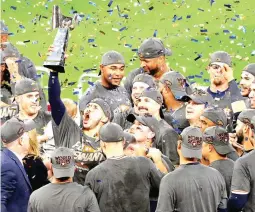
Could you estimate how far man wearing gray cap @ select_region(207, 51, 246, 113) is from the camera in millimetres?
11719

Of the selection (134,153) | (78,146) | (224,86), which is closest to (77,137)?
(78,146)

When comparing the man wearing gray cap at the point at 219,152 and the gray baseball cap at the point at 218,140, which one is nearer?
the man wearing gray cap at the point at 219,152

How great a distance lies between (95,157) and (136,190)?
77cm

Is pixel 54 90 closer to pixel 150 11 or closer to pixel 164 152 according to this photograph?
pixel 164 152

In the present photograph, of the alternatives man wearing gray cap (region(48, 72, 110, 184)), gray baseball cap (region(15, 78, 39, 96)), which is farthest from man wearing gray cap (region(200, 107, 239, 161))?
gray baseball cap (region(15, 78, 39, 96))

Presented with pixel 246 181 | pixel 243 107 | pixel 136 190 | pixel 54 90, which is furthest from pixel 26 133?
pixel 243 107

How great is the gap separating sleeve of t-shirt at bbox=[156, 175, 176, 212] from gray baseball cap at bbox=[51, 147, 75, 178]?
31.1 inches

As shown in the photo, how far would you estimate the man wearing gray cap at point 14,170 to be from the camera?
8883 mm

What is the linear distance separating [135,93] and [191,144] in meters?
2.72

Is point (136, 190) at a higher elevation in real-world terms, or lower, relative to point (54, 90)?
lower

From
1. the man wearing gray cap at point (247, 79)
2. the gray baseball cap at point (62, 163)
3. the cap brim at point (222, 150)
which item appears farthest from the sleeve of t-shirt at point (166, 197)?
the man wearing gray cap at point (247, 79)

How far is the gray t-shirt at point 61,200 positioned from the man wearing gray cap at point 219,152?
1.45m

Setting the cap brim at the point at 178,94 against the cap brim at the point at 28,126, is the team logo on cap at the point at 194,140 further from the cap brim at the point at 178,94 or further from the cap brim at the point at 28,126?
the cap brim at the point at 178,94

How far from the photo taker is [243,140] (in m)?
10.0
